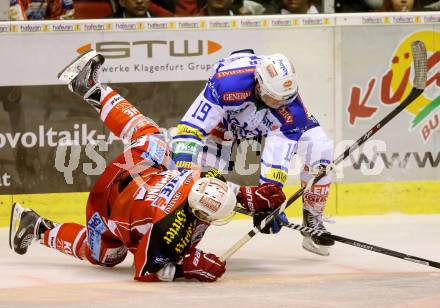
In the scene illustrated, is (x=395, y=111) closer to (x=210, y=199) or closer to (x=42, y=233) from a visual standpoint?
(x=210, y=199)

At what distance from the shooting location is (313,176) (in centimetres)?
742

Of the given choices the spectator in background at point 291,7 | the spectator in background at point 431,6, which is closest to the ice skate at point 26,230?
the spectator in background at point 291,7

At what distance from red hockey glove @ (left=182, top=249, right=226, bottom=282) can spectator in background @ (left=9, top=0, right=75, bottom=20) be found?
2.68 metres

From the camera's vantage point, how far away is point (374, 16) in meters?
8.58

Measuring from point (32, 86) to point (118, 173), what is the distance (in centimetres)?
184

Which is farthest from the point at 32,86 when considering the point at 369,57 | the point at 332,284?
the point at 332,284

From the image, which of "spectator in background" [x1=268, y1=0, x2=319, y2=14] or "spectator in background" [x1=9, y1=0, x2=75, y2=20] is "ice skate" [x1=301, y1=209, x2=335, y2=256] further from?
"spectator in background" [x1=9, y1=0, x2=75, y2=20]

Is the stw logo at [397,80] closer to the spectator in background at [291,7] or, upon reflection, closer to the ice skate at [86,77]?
the spectator in background at [291,7]

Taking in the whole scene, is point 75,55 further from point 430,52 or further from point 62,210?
point 430,52

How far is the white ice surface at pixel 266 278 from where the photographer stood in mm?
5758

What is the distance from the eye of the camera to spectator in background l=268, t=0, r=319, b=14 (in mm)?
8531

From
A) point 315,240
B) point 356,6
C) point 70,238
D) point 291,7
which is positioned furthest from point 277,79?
point 356,6

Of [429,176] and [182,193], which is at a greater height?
[182,193]

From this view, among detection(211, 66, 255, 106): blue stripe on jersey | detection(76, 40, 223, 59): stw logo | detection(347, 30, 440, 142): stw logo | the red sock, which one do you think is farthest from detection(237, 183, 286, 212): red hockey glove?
detection(347, 30, 440, 142): stw logo
